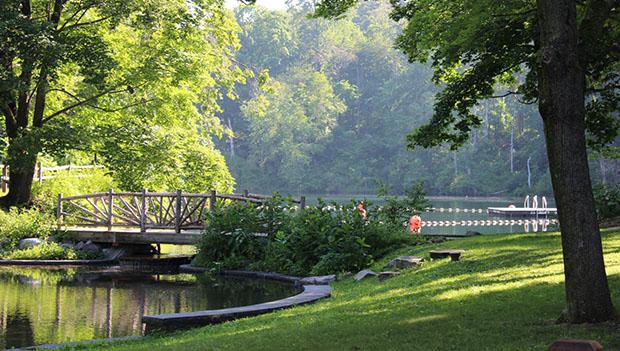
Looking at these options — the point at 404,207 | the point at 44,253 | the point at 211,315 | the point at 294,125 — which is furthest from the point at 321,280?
the point at 294,125

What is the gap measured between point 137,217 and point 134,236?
0.91 metres

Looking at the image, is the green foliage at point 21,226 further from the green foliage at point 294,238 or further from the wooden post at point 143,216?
the green foliage at point 294,238

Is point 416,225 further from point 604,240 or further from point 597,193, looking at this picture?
point 604,240

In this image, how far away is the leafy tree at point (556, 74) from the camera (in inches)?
306

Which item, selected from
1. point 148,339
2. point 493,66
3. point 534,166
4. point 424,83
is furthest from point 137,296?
point 424,83

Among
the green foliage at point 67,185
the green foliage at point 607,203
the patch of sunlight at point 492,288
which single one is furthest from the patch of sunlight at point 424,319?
the green foliage at point 67,185

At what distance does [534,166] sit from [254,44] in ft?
114

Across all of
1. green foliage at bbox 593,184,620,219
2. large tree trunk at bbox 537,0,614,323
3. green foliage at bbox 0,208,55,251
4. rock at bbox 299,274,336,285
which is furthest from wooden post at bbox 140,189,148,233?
large tree trunk at bbox 537,0,614,323

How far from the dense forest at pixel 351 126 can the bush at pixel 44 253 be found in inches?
1944

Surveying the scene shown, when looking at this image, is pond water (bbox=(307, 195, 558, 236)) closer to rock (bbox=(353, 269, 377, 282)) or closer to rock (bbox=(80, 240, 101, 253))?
rock (bbox=(80, 240, 101, 253))

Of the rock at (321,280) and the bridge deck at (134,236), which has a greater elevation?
the bridge deck at (134,236)

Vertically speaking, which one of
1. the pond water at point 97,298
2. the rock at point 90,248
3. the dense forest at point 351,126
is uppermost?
the dense forest at point 351,126

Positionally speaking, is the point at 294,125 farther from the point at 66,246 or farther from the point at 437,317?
the point at 437,317

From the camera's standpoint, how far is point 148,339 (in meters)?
10.6
